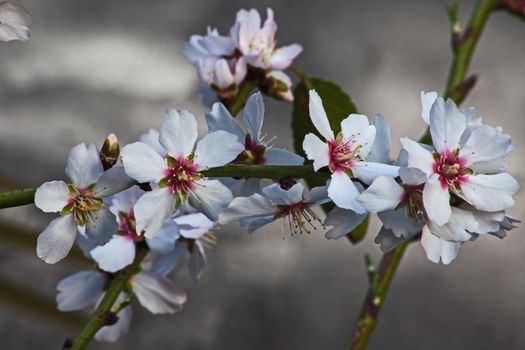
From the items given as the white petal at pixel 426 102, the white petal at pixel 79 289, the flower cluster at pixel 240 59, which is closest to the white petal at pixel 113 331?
the white petal at pixel 79 289

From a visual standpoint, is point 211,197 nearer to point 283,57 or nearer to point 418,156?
point 418,156

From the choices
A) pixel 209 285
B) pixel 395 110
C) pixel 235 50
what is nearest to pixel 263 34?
pixel 235 50

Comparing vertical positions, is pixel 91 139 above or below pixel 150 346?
above

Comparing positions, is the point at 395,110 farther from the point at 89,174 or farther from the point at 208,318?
the point at 89,174

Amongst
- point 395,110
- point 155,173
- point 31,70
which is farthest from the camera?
point 31,70

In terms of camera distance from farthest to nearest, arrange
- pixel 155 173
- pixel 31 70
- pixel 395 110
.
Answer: pixel 31 70, pixel 395 110, pixel 155 173

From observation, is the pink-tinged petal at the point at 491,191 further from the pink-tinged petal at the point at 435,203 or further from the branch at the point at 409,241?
the branch at the point at 409,241

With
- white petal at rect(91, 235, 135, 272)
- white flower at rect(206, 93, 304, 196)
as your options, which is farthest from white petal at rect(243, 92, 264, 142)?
white petal at rect(91, 235, 135, 272)

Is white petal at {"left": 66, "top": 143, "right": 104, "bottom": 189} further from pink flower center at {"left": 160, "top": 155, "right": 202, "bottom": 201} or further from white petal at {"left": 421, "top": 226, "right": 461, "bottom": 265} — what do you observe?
white petal at {"left": 421, "top": 226, "right": 461, "bottom": 265}
